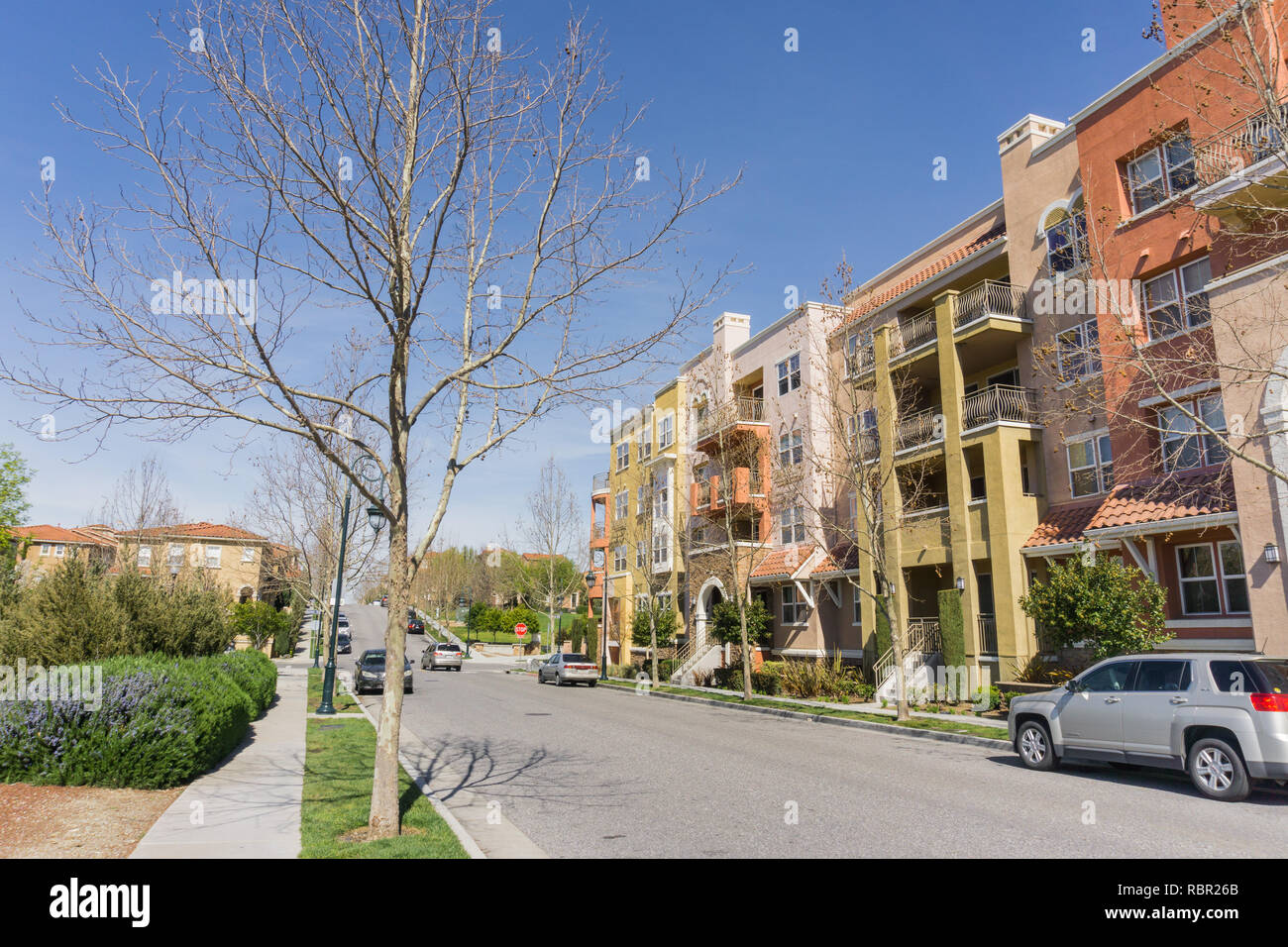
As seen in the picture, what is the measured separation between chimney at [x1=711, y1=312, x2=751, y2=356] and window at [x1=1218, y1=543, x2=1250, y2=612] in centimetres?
2298

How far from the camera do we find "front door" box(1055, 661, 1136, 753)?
428 inches

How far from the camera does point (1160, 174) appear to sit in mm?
18453

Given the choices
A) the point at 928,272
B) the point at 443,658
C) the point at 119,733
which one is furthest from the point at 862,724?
the point at 443,658

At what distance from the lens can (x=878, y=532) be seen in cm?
2044

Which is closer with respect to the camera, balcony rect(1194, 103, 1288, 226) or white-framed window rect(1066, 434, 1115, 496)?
balcony rect(1194, 103, 1288, 226)

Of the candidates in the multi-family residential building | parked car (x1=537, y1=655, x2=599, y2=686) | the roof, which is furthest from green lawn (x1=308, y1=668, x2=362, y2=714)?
the roof

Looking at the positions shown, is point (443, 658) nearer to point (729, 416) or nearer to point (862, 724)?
point (729, 416)

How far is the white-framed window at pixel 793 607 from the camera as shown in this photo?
97.0 feet

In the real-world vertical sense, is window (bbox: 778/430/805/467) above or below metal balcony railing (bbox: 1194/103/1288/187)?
below

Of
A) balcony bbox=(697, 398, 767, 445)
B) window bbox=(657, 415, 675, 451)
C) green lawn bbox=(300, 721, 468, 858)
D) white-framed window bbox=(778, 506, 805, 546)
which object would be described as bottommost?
green lawn bbox=(300, 721, 468, 858)

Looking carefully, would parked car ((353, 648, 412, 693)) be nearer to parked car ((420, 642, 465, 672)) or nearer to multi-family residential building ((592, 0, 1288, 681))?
multi-family residential building ((592, 0, 1288, 681))

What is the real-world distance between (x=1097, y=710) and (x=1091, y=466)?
1077 centimetres

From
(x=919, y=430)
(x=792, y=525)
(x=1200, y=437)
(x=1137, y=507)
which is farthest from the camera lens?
(x=792, y=525)

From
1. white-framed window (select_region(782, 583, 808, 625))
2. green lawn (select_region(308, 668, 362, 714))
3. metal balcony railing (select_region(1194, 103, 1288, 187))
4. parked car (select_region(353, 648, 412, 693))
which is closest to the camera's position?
metal balcony railing (select_region(1194, 103, 1288, 187))
